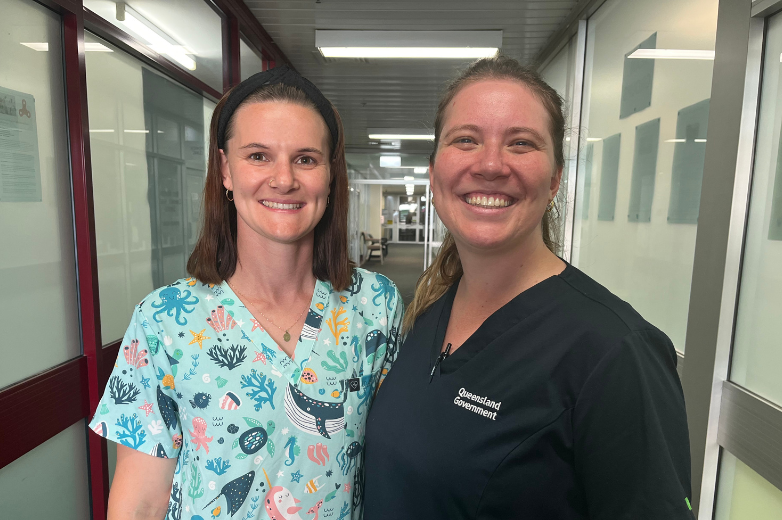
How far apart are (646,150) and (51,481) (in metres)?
3.15

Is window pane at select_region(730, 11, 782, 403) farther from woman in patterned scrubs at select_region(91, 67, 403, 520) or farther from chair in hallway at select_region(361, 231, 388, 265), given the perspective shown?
chair in hallway at select_region(361, 231, 388, 265)

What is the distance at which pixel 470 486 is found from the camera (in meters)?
0.82

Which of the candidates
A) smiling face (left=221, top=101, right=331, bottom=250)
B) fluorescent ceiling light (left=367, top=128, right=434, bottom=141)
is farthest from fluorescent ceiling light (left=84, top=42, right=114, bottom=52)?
fluorescent ceiling light (left=367, top=128, right=434, bottom=141)

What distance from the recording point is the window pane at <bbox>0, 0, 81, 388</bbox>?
1493 mm

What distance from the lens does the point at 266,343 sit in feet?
3.35

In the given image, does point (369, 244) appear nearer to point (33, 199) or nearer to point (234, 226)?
point (33, 199)

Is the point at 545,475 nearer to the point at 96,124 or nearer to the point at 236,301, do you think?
the point at 236,301

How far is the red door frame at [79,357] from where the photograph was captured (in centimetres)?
155

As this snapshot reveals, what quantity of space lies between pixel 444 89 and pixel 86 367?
71.9 inches

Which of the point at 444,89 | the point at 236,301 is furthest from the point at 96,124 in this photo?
the point at 444,89

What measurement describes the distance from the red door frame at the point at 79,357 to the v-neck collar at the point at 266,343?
1.07 m

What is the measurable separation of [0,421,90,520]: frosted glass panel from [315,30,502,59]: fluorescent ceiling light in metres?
3.22

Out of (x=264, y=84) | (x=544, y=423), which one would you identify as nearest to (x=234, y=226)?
(x=264, y=84)

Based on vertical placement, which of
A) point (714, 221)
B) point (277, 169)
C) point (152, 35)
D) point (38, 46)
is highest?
point (152, 35)
